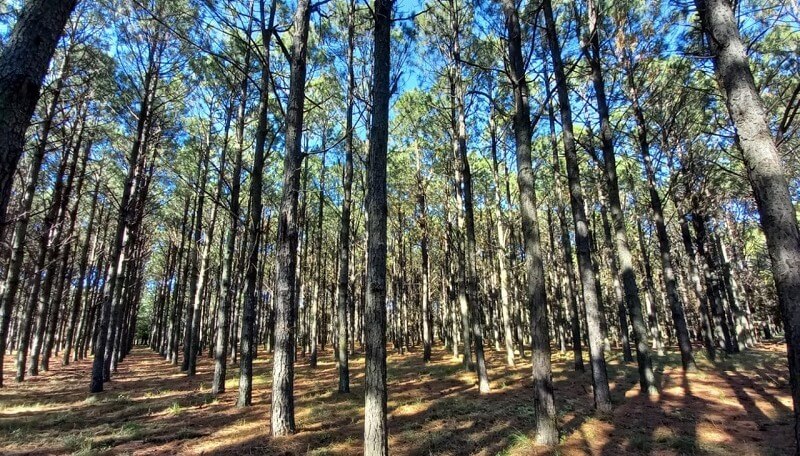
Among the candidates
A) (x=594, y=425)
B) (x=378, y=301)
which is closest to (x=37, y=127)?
(x=378, y=301)

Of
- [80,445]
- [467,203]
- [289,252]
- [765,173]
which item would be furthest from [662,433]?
[80,445]

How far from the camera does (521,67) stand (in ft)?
23.5

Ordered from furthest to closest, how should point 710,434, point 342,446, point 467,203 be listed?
point 467,203 < point 710,434 < point 342,446

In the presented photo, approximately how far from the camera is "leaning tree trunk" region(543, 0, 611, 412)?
26.0 feet

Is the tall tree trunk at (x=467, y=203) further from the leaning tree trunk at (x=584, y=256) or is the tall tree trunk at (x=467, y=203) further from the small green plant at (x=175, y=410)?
the small green plant at (x=175, y=410)

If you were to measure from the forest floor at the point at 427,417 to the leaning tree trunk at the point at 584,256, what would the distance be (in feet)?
2.10

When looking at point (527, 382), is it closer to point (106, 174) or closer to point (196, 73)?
point (196, 73)

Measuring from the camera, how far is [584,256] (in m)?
8.54

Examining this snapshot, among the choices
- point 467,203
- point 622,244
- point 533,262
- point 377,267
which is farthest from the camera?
point 467,203

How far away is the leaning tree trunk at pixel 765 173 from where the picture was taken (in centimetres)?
393

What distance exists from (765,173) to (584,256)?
14.6 ft

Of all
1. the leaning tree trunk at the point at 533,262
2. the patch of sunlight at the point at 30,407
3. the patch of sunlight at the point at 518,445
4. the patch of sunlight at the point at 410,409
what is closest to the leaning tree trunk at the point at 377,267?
the patch of sunlight at the point at 518,445

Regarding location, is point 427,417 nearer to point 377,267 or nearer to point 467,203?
point 377,267

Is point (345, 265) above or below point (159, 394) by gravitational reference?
above
